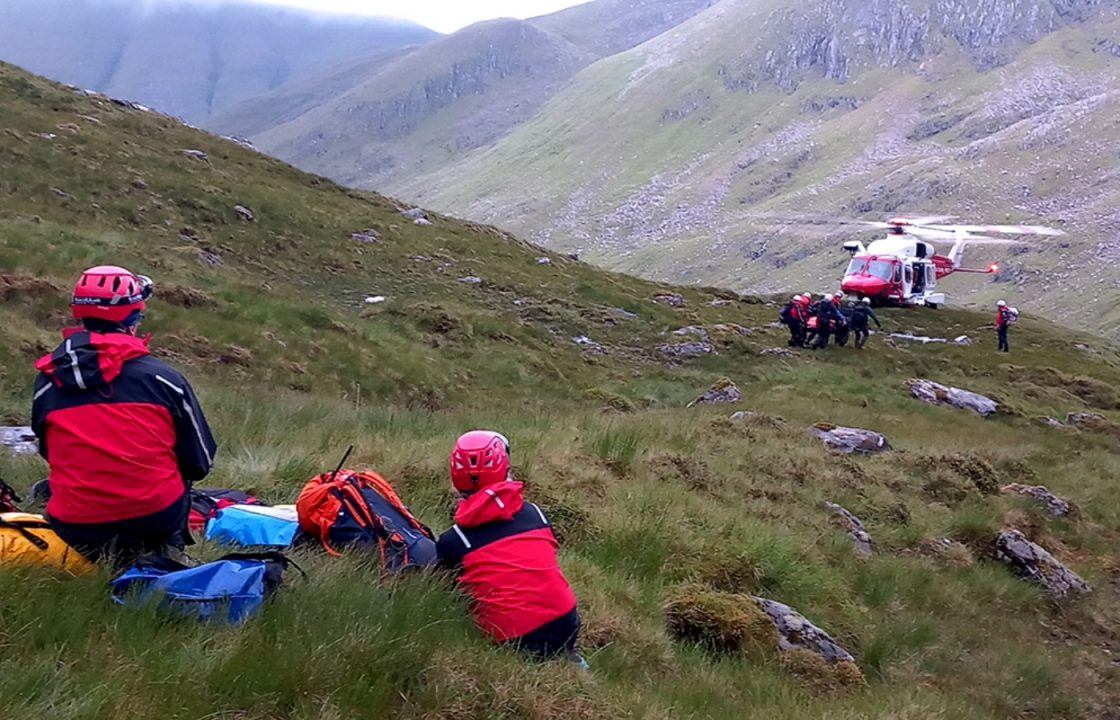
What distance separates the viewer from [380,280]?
27.3m

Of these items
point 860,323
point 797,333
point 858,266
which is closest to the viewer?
point 797,333

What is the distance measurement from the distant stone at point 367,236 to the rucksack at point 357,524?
83.1 feet

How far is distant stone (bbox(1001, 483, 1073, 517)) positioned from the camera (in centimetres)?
1399

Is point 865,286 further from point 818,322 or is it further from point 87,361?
point 87,361

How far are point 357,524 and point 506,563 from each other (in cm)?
103

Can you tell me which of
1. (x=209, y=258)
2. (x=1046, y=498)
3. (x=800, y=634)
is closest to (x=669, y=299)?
(x=209, y=258)

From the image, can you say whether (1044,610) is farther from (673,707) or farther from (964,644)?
(673,707)

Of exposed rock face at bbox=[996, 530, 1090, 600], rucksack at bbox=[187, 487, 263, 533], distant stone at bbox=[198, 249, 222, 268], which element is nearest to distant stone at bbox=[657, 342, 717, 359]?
distant stone at bbox=[198, 249, 222, 268]

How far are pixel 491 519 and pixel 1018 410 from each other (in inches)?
860

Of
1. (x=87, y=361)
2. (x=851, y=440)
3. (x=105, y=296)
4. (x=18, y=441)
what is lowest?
(x=851, y=440)

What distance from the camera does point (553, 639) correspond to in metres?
5.09

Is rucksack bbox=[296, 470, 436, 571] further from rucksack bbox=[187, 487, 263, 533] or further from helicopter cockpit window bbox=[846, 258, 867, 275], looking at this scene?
helicopter cockpit window bbox=[846, 258, 867, 275]

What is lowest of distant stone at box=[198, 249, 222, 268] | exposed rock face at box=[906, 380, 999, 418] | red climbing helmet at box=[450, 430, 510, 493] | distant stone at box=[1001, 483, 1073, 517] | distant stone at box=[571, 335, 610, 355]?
exposed rock face at box=[906, 380, 999, 418]

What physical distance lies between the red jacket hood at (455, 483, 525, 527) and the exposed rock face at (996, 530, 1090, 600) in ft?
27.8
